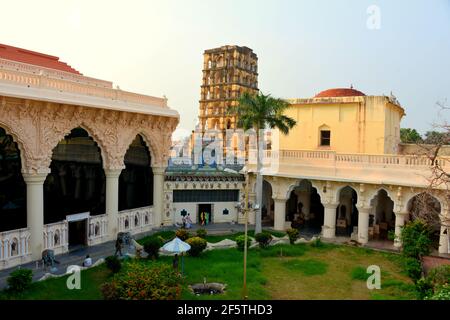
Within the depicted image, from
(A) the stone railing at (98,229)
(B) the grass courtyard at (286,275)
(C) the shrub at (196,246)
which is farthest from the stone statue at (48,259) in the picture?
(C) the shrub at (196,246)

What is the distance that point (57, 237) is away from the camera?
17.8 m

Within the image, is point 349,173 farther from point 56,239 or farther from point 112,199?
point 56,239

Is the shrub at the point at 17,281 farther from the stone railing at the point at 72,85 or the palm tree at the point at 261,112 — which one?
the palm tree at the point at 261,112

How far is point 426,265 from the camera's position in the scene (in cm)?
1705

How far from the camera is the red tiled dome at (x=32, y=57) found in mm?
19569

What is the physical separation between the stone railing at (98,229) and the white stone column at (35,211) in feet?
9.49

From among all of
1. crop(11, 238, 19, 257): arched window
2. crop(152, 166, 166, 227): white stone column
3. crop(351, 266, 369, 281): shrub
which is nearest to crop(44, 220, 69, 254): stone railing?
crop(11, 238, 19, 257): arched window

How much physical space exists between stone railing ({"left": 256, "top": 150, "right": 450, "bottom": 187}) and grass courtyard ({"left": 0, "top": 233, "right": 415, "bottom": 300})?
3602 millimetres

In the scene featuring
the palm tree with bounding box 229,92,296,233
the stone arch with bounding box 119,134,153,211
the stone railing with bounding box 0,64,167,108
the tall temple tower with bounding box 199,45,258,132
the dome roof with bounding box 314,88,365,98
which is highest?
the tall temple tower with bounding box 199,45,258,132

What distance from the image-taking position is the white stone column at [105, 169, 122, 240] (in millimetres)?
20234

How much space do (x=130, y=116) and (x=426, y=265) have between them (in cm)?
1496

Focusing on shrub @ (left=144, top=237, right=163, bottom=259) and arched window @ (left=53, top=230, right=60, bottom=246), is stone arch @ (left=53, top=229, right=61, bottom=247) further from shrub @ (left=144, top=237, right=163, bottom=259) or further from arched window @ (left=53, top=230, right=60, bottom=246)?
shrub @ (left=144, top=237, right=163, bottom=259)
